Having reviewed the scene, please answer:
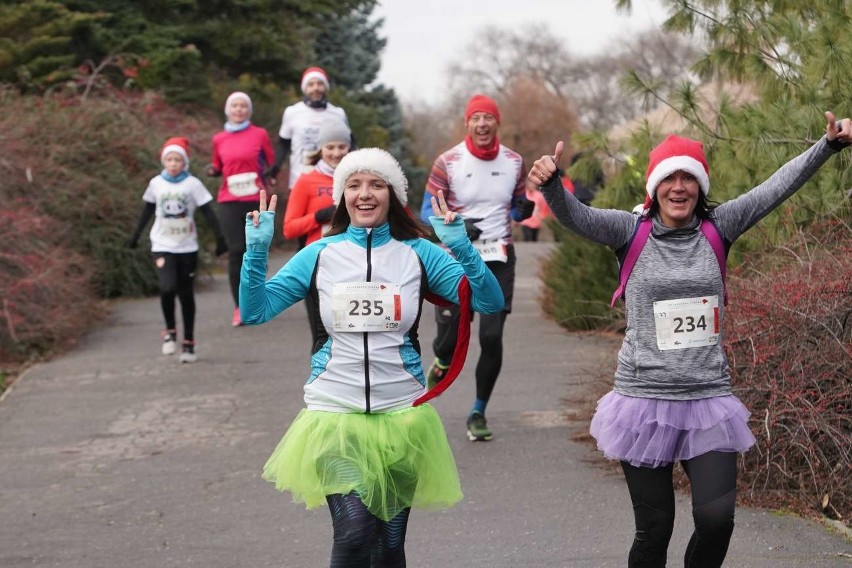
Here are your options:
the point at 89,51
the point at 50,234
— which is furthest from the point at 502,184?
the point at 89,51

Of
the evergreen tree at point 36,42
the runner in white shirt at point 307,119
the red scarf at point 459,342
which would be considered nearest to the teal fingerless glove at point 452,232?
the red scarf at point 459,342

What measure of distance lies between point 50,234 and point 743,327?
887 cm

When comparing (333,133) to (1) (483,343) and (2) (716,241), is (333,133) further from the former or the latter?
(2) (716,241)

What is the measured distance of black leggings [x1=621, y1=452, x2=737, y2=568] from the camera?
455 centimetres

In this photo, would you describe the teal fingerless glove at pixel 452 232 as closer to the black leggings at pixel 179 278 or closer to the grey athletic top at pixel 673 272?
the grey athletic top at pixel 673 272

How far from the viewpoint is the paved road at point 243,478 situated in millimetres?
6133

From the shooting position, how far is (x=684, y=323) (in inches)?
185

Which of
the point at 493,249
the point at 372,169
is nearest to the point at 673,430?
the point at 372,169

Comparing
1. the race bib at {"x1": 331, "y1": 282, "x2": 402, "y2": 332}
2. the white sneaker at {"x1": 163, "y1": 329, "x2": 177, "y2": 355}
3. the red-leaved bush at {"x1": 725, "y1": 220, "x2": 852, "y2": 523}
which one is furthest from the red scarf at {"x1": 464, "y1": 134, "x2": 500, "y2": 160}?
the white sneaker at {"x1": 163, "y1": 329, "x2": 177, "y2": 355}

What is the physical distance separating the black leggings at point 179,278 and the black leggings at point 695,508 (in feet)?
23.4

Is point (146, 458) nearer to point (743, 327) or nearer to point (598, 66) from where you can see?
point (743, 327)

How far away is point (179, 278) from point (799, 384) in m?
6.34

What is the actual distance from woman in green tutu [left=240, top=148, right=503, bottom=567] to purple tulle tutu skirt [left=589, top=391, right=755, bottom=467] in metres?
0.60

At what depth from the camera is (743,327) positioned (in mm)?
6602
